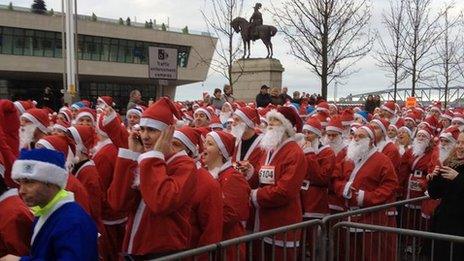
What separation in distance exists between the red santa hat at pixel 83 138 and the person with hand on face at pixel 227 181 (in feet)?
4.41

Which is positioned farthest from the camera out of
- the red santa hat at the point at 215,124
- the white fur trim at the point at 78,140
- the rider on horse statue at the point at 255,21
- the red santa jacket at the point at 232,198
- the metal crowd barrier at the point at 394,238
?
the rider on horse statue at the point at 255,21

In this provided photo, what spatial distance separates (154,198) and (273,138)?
2.46m

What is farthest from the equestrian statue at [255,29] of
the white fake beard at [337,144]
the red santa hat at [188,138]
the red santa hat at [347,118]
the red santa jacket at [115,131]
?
the red santa hat at [188,138]

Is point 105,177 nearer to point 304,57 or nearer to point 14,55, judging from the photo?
point 304,57

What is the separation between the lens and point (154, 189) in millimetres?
3770

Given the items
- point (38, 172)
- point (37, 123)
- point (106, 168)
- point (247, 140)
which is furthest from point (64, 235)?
point (37, 123)

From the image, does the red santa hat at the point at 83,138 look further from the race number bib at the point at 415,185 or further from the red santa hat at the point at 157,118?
the race number bib at the point at 415,185

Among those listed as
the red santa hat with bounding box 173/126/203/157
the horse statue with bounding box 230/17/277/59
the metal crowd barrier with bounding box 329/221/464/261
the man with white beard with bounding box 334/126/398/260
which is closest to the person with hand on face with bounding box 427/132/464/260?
the metal crowd barrier with bounding box 329/221/464/261

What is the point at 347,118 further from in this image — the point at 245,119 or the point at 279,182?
the point at 279,182

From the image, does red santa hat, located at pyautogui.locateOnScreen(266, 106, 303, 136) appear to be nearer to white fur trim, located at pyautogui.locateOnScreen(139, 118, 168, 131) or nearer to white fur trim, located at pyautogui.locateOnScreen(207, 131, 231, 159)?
white fur trim, located at pyautogui.locateOnScreen(207, 131, 231, 159)

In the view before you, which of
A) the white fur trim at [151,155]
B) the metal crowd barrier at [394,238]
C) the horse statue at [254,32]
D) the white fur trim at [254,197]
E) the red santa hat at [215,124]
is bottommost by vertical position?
the metal crowd barrier at [394,238]

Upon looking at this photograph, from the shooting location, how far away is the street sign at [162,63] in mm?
9086

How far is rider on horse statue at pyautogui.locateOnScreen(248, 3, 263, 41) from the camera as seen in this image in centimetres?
2525

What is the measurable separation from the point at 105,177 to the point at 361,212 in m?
2.63
